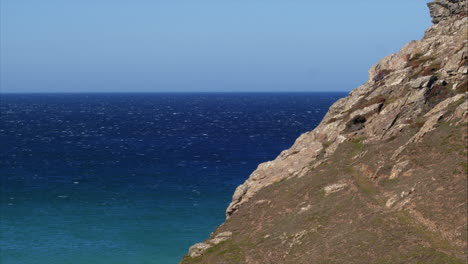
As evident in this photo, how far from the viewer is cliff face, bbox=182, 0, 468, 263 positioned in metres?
45.6

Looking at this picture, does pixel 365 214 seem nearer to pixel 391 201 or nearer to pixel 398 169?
pixel 391 201

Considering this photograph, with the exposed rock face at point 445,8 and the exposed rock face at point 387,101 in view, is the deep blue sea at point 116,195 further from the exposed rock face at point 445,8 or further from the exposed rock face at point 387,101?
the exposed rock face at point 445,8

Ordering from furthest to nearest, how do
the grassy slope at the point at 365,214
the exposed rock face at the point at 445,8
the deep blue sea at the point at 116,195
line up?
the exposed rock face at the point at 445,8 → the deep blue sea at the point at 116,195 → the grassy slope at the point at 365,214

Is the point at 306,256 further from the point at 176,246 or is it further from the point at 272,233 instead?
the point at 176,246

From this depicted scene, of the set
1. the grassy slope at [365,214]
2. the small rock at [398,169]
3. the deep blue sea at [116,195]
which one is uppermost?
the small rock at [398,169]

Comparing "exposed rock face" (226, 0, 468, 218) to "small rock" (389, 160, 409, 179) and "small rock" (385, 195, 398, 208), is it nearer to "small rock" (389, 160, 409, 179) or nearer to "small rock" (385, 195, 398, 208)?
"small rock" (389, 160, 409, 179)

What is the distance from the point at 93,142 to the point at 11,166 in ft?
155

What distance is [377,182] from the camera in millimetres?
56312

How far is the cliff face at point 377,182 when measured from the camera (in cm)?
4559

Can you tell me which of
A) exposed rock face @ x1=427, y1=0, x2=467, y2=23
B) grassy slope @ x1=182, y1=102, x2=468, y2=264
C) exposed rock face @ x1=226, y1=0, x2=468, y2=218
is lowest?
grassy slope @ x1=182, y1=102, x2=468, y2=264

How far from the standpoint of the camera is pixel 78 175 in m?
113

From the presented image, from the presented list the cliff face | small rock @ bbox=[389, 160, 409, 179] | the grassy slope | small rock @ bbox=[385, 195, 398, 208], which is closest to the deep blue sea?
the cliff face

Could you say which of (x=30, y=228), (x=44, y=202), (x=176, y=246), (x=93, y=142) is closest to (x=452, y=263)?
(x=176, y=246)

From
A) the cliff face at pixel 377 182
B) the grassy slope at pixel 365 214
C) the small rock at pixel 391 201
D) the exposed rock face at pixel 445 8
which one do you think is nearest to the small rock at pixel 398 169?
the cliff face at pixel 377 182
